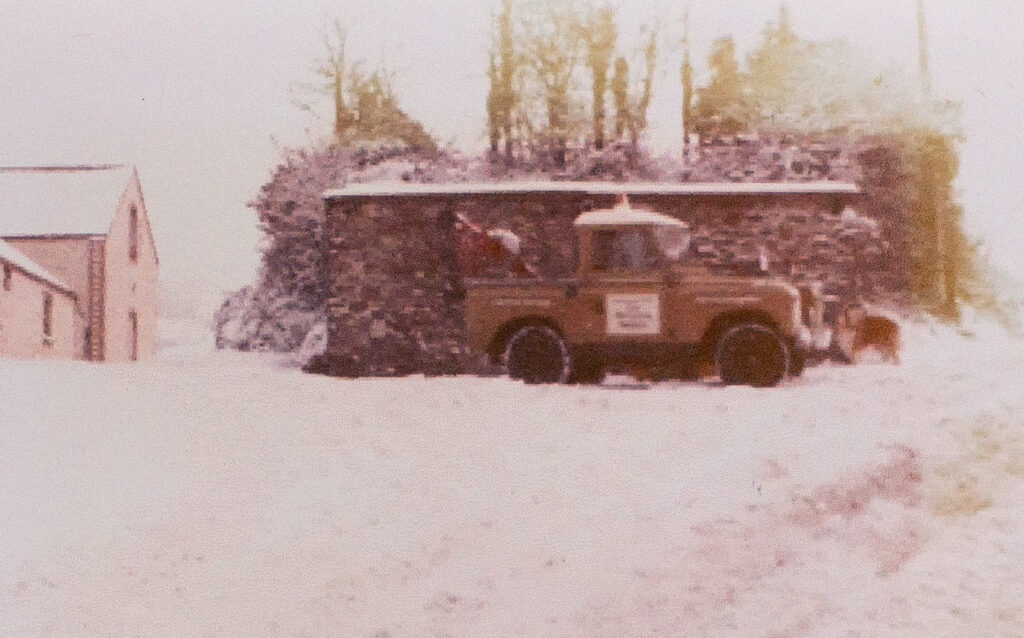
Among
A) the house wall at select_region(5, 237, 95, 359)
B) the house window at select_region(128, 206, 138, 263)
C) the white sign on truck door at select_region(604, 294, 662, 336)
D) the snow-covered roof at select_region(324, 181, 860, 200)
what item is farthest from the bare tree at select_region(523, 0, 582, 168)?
the house wall at select_region(5, 237, 95, 359)

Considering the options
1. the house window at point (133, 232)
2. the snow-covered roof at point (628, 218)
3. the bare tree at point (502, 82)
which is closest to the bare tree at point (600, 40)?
the bare tree at point (502, 82)

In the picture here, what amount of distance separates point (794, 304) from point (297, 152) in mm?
3242

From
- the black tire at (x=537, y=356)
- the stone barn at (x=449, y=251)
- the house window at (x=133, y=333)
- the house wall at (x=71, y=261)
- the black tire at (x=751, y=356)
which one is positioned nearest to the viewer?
the house wall at (x=71, y=261)

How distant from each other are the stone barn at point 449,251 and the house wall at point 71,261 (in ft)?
4.81

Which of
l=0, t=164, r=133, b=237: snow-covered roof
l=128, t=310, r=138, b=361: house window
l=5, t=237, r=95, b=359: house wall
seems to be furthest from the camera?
l=128, t=310, r=138, b=361: house window

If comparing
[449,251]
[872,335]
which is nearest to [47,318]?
[449,251]

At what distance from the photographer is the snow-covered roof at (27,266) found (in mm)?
5461

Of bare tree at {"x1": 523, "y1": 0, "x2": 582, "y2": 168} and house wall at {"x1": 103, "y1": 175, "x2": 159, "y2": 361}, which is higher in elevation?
bare tree at {"x1": 523, "y1": 0, "x2": 582, "y2": 168}

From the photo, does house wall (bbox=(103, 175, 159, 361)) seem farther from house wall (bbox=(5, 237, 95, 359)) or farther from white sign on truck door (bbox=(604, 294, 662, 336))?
white sign on truck door (bbox=(604, 294, 662, 336))

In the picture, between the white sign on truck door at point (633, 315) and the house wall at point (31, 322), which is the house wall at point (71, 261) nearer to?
the house wall at point (31, 322)

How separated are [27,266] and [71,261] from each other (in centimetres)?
27

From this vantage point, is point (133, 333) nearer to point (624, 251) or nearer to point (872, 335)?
point (624, 251)

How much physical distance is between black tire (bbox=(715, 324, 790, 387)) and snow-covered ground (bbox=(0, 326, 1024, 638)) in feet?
1.35

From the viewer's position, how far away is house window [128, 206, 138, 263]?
16.9ft
